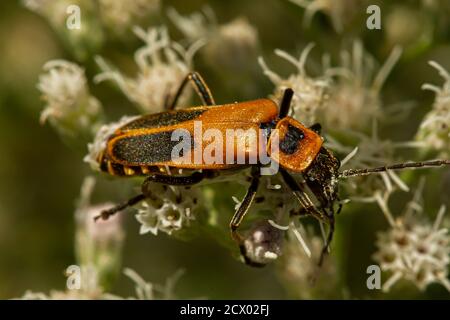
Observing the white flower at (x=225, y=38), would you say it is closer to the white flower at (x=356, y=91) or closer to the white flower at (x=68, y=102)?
the white flower at (x=356, y=91)

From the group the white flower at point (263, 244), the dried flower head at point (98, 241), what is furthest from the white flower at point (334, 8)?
the dried flower head at point (98, 241)

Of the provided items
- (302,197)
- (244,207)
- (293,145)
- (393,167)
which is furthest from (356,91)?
(244,207)

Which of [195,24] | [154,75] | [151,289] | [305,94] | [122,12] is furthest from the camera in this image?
[195,24]

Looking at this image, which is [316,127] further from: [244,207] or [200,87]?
[200,87]

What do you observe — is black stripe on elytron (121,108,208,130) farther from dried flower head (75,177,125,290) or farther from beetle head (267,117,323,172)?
dried flower head (75,177,125,290)

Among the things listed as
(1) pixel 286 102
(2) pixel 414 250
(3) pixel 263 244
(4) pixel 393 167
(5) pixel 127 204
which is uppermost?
(1) pixel 286 102

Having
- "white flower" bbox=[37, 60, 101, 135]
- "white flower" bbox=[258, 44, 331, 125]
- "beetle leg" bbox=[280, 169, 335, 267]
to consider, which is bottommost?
"beetle leg" bbox=[280, 169, 335, 267]

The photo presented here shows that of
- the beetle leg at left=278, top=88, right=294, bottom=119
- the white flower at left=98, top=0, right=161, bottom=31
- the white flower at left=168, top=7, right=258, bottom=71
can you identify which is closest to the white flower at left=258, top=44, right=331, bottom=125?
the beetle leg at left=278, top=88, right=294, bottom=119

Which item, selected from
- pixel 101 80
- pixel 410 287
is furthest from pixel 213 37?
pixel 410 287
